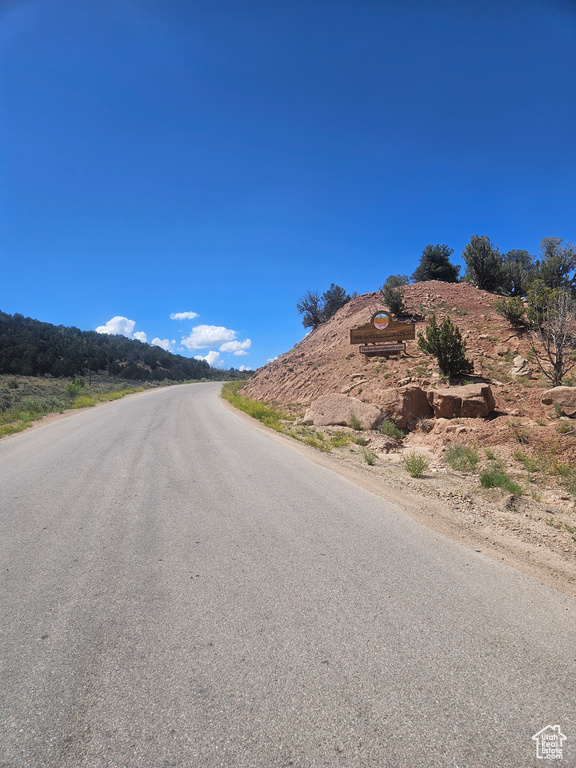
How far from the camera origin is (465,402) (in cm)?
1066

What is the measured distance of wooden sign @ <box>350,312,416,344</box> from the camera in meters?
17.7

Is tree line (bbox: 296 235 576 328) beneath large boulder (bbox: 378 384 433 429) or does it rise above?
above

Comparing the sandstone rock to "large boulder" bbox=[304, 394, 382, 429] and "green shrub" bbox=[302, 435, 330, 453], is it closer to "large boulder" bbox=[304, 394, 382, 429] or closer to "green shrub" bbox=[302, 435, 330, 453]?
"large boulder" bbox=[304, 394, 382, 429]

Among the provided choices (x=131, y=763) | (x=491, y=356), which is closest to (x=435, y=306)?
(x=491, y=356)

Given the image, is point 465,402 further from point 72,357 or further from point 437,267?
point 72,357

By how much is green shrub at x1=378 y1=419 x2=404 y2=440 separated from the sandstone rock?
17.9ft

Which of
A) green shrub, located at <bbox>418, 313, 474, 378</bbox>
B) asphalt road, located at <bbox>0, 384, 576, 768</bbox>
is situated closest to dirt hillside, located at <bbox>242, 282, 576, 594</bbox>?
green shrub, located at <bbox>418, 313, 474, 378</bbox>

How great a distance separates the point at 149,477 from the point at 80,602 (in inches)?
150

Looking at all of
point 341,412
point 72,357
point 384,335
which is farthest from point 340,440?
point 72,357

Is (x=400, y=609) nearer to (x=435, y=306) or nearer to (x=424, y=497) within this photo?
(x=424, y=497)

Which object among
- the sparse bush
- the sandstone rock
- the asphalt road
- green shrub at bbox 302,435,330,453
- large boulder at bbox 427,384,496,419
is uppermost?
the sparse bush

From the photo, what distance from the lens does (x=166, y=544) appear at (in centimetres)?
416

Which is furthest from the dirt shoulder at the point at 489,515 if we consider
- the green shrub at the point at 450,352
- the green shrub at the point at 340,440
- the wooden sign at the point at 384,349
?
the wooden sign at the point at 384,349

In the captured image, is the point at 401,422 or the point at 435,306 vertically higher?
the point at 435,306
